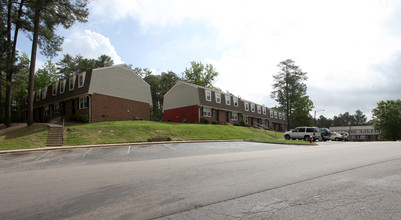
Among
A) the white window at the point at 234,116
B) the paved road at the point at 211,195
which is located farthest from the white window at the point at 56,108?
the paved road at the point at 211,195

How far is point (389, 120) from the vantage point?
5859cm

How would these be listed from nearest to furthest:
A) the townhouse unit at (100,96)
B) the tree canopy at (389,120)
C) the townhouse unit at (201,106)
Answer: the townhouse unit at (100,96) → the townhouse unit at (201,106) → the tree canopy at (389,120)

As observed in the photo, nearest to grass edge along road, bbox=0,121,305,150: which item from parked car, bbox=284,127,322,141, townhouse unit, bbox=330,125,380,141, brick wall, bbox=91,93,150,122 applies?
brick wall, bbox=91,93,150,122

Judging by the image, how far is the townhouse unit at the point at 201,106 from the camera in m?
36.7

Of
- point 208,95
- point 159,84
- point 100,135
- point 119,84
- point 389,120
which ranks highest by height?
point 159,84

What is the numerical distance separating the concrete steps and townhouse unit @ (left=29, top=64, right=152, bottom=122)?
608cm

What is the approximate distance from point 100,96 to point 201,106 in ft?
49.9

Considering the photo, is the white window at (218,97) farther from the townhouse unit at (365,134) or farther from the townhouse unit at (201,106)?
the townhouse unit at (365,134)

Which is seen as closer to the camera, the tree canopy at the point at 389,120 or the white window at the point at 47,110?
the white window at the point at 47,110

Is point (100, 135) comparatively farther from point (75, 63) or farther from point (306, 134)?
point (75, 63)

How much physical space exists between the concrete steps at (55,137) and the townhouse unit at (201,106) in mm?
19813

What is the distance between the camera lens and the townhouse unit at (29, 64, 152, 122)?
2777 centimetres

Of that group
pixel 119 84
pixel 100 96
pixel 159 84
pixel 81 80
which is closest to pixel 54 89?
pixel 81 80

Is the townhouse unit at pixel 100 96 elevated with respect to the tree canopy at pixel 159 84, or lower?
lower
